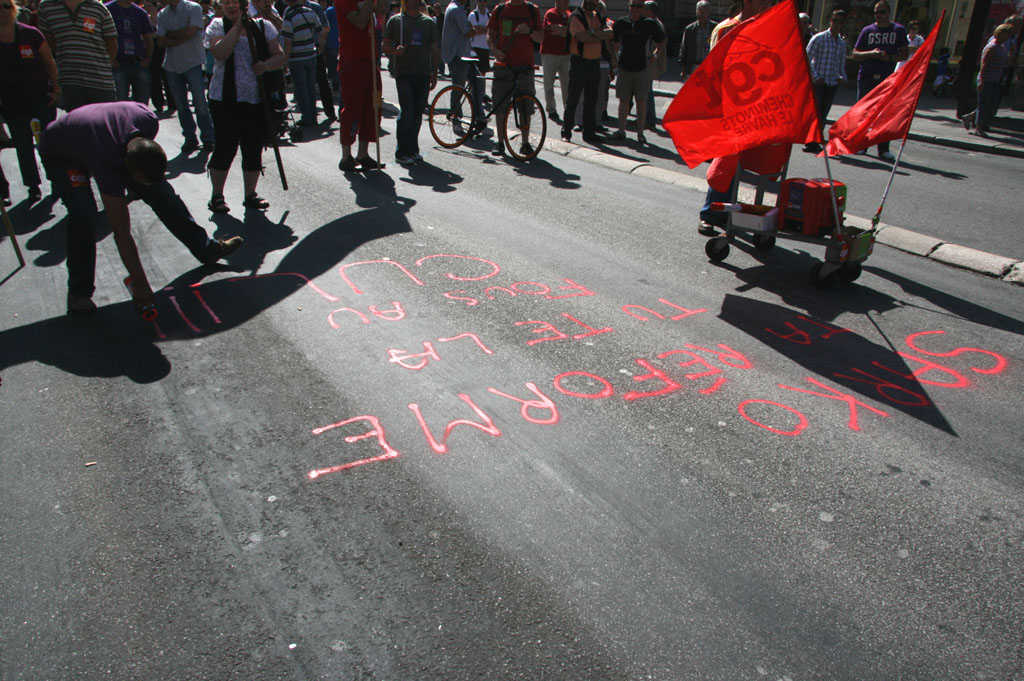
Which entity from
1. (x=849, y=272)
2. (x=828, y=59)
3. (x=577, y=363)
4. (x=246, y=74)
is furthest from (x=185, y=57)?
(x=828, y=59)

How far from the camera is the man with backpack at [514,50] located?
10.2 metres

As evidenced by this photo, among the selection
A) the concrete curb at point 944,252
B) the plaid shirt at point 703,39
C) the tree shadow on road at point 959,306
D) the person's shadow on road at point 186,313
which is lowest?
the person's shadow on road at point 186,313

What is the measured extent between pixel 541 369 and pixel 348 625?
2098 millimetres

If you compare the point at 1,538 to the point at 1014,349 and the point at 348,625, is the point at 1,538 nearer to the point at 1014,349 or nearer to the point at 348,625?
the point at 348,625

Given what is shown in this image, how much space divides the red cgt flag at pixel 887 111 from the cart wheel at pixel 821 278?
856 mm

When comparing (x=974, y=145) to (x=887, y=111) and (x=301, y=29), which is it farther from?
(x=301, y=29)

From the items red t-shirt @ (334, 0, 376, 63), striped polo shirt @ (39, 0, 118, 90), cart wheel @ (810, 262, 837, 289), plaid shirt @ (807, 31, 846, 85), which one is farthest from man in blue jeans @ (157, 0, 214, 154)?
plaid shirt @ (807, 31, 846, 85)

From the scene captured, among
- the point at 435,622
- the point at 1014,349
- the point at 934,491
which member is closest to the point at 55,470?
the point at 435,622

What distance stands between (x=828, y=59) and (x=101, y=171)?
1065 centimetres

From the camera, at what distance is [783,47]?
5238mm

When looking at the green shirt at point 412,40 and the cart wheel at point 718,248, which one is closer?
the cart wheel at point 718,248

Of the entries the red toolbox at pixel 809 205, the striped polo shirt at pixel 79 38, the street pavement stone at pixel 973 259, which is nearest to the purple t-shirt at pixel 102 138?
the striped polo shirt at pixel 79 38

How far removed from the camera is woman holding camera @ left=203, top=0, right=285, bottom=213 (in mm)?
6848

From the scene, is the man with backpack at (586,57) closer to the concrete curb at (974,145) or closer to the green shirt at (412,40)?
the green shirt at (412,40)
